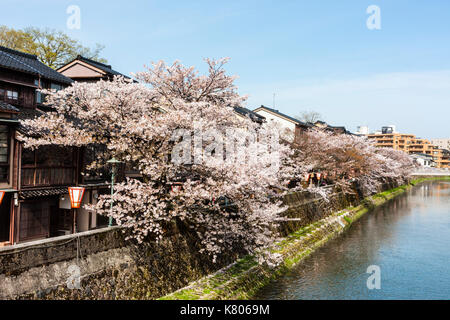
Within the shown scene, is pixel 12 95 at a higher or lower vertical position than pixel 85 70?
lower

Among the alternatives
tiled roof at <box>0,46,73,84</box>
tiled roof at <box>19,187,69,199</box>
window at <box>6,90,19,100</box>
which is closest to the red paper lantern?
tiled roof at <box>19,187,69,199</box>

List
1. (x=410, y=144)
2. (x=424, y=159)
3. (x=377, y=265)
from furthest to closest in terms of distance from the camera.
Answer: (x=410, y=144) < (x=424, y=159) < (x=377, y=265)

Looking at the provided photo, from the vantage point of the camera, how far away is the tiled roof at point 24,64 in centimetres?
1983

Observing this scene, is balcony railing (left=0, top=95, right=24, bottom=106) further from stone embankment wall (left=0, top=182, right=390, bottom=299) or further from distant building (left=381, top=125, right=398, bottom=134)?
distant building (left=381, top=125, right=398, bottom=134)

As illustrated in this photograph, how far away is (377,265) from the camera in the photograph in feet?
79.0

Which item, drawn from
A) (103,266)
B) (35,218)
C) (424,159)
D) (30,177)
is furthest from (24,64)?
(424,159)

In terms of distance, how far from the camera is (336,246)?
1151 inches

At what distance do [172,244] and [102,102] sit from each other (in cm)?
749

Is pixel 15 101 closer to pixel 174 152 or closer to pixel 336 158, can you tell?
pixel 174 152

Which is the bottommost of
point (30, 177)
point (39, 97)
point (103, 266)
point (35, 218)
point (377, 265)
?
point (377, 265)

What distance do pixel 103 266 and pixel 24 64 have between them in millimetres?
14027

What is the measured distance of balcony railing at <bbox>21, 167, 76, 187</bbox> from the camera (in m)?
17.0

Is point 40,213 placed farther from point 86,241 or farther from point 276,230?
point 276,230

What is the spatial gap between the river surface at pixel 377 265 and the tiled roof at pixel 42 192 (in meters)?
11.2
